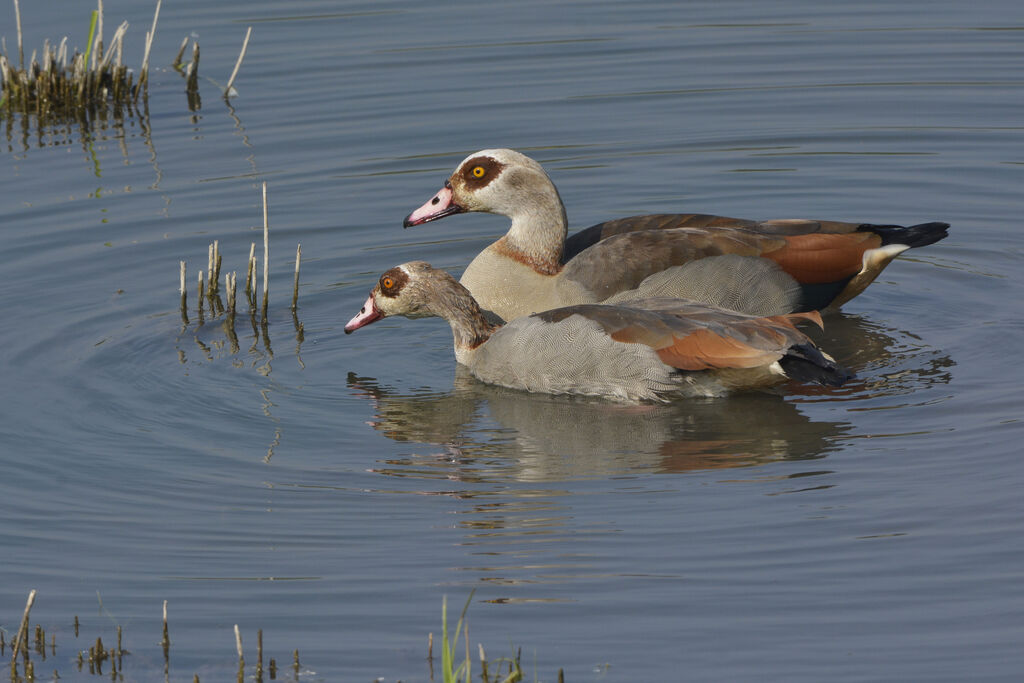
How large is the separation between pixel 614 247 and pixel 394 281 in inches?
57.1

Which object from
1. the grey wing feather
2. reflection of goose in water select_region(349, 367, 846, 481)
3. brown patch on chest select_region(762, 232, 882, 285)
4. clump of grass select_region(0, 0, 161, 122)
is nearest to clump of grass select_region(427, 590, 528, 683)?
reflection of goose in water select_region(349, 367, 846, 481)

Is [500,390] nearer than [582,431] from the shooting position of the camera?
No

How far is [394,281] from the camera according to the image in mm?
10508

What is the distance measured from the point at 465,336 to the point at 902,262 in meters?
3.73

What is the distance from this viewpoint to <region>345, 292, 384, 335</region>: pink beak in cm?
1062

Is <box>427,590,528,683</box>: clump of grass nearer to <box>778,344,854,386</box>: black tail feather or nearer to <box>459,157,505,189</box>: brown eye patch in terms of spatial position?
<box>778,344,854,386</box>: black tail feather

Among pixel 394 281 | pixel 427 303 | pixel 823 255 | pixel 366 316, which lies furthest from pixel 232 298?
pixel 823 255

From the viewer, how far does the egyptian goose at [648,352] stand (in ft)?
30.4

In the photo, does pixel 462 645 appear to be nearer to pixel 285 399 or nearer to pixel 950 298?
pixel 285 399

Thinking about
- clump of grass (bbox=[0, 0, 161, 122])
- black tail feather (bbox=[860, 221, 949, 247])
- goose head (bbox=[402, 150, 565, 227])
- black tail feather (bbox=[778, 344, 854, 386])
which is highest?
clump of grass (bbox=[0, 0, 161, 122])

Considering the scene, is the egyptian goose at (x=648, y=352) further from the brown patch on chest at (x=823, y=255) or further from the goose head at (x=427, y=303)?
the brown patch on chest at (x=823, y=255)

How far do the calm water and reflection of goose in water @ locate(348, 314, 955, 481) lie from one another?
36 millimetres

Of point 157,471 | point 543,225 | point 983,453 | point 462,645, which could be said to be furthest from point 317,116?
point 462,645

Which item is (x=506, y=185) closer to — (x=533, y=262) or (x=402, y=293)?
(x=533, y=262)
